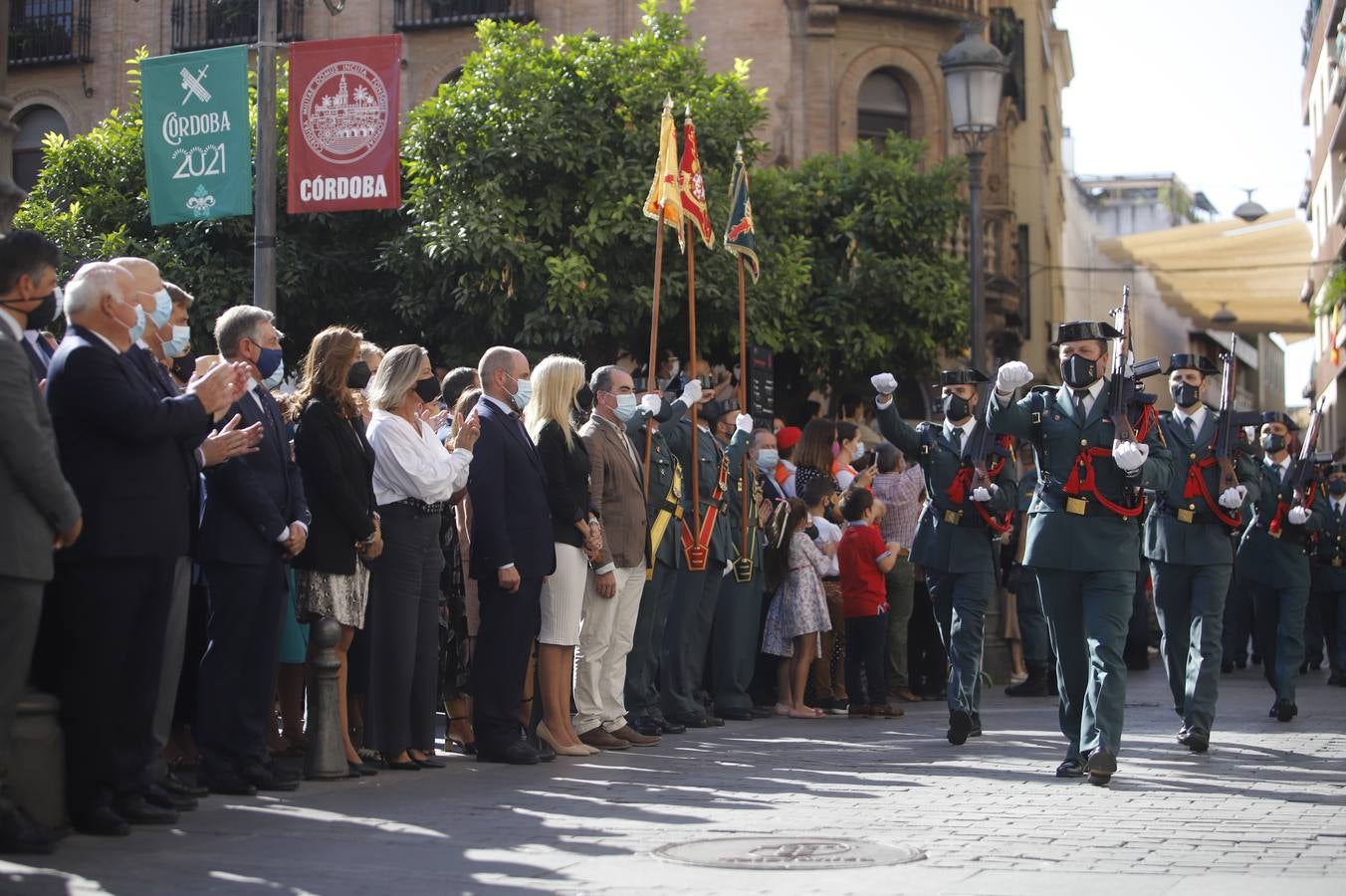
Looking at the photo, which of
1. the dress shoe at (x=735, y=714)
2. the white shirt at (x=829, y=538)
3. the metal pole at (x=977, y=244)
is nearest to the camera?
the dress shoe at (x=735, y=714)

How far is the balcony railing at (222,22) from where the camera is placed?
118 feet

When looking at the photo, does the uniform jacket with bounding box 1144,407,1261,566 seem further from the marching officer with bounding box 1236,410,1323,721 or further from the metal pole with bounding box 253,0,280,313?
the metal pole with bounding box 253,0,280,313

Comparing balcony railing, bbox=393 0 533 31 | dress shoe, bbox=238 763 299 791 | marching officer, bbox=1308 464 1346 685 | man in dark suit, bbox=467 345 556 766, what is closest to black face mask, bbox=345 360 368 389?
man in dark suit, bbox=467 345 556 766

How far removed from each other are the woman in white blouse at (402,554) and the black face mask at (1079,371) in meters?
3.25

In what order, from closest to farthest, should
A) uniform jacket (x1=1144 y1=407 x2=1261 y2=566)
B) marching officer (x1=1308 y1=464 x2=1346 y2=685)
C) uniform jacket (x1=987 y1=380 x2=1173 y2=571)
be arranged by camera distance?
1. uniform jacket (x1=987 y1=380 x2=1173 y2=571)
2. uniform jacket (x1=1144 y1=407 x2=1261 y2=566)
3. marching officer (x1=1308 y1=464 x2=1346 y2=685)

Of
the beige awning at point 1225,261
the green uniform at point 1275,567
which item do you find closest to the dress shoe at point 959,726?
the green uniform at point 1275,567

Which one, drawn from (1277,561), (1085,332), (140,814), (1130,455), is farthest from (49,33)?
(140,814)

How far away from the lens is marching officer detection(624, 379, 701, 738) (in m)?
12.9

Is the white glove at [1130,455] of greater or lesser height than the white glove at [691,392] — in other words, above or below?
below

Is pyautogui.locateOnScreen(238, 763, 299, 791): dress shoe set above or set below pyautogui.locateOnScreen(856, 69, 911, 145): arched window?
below

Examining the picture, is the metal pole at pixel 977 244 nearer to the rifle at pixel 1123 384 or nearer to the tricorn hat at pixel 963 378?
the tricorn hat at pixel 963 378

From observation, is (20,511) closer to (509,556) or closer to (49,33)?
(509,556)

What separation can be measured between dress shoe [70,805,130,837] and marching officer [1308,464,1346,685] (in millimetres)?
14119

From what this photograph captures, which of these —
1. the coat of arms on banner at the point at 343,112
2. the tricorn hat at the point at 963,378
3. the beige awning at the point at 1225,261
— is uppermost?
the beige awning at the point at 1225,261
